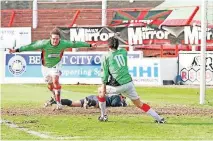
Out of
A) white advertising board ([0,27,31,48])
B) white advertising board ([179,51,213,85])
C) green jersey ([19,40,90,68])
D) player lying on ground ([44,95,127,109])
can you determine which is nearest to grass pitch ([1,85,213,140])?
player lying on ground ([44,95,127,109])

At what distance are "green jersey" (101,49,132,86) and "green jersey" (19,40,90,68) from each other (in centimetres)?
308

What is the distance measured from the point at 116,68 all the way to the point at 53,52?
3644 millimetres

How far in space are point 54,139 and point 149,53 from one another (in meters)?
24.4

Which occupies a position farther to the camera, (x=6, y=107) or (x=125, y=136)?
(x=6, y=107)

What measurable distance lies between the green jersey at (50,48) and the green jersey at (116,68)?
3076mm

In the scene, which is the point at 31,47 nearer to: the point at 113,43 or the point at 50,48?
the point at 50,48

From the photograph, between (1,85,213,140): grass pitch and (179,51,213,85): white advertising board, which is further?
(179,51,213,85): white advertising board

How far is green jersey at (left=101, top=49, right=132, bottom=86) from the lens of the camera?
15.0 meters

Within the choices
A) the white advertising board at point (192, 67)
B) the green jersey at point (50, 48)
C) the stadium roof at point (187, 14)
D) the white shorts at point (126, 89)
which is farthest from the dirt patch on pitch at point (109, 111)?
the stadium roof at point (187, 14)

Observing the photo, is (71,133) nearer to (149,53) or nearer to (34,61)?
(34,61)

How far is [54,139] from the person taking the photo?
41.8 ft

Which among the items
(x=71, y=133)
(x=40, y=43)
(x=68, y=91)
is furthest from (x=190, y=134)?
(x=68, y=91)

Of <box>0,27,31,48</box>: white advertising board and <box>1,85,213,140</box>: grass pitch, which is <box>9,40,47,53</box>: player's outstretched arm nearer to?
<box>1,85,213,140</box>: grass pitch

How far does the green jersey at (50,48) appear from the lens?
59.1 feet
